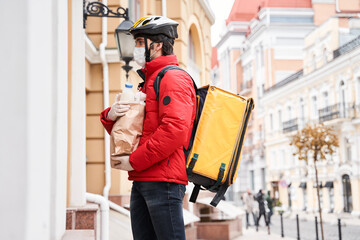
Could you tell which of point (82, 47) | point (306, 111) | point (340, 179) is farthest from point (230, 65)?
point (82, 47)

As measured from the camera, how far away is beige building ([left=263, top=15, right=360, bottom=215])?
112ft

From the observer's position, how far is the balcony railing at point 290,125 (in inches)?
1695

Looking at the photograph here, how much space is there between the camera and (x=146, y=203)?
3.11m

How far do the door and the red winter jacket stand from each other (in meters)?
32.7

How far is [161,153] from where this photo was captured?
300 cm

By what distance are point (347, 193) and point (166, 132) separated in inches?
1309

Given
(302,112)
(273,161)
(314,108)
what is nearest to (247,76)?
(273,161)

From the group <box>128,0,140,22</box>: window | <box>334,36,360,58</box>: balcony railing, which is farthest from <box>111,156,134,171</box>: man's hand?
<box>334,36,360,58</box>: balcony railing

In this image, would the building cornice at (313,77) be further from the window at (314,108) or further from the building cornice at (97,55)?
the building cornice at (97,55)

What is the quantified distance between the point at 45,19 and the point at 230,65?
222ft

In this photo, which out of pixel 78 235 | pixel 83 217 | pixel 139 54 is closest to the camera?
pixel 139 54

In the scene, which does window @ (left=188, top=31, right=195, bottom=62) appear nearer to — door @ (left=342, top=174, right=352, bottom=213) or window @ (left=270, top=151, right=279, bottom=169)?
door @ (left=342, top=174, right=352, bottom=213)

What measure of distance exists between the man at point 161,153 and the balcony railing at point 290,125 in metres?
40.5

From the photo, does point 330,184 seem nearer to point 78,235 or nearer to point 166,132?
point 78,235
